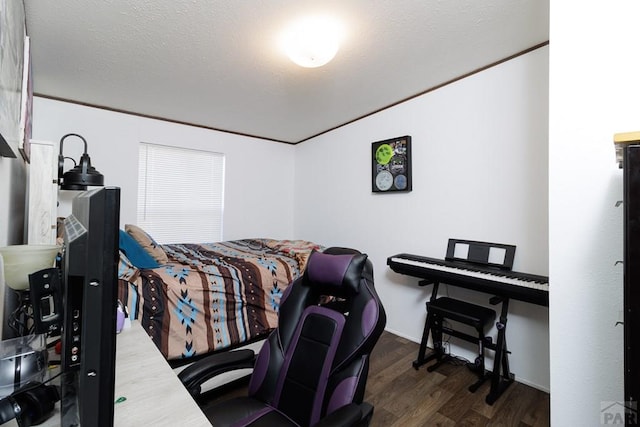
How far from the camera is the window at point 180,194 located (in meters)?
3.38

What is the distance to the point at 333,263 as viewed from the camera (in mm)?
1343

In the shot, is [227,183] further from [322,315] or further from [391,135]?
[322,315]

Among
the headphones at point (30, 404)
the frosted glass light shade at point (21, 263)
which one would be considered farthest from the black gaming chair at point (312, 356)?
the frosted glass light shade at point (21, 263)

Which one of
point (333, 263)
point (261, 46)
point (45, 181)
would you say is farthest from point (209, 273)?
point (261, 46)

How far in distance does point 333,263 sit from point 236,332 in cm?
125

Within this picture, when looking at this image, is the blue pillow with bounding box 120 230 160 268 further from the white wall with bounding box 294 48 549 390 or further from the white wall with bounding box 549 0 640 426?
the white wall with bounding box 549 0 640 426

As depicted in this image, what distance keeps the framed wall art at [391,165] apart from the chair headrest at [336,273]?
1.73 metres

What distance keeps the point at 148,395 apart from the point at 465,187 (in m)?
2.53

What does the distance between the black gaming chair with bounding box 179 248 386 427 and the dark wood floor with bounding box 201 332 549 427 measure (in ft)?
2.68

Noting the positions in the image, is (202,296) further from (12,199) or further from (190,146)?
(190,146)

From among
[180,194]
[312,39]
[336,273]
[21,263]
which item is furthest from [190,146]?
[336,273]

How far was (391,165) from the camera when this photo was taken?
3.00 metres

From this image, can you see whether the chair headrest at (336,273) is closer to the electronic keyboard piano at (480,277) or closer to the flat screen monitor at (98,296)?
the flat screen monitor at (98,296)

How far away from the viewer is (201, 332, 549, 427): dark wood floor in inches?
68.9
